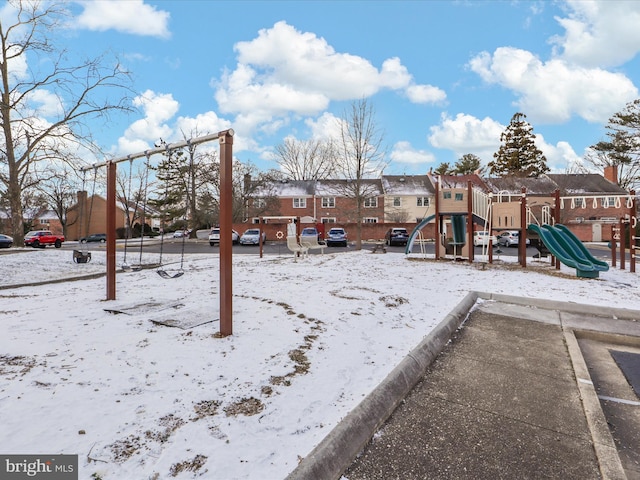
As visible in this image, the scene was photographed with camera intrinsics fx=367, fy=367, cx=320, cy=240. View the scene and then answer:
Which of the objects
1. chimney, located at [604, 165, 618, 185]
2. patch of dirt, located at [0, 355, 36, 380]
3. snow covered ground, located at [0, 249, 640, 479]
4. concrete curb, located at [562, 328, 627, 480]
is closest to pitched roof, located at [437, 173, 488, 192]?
chimney, located at [604, 165, 618, 185]

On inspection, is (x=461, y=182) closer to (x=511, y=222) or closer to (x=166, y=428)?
(x=511, y=222)

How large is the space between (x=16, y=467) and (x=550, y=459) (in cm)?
335

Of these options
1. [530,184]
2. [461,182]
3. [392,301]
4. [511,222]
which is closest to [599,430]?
[392,301]

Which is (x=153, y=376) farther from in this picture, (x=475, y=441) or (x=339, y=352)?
(x=475, y=441)

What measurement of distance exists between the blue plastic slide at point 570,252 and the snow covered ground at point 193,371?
3196 mm

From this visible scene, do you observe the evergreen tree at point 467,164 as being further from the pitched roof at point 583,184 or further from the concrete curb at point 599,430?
the concrete curb at point 599,430

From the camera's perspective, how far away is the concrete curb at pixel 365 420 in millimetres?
2186

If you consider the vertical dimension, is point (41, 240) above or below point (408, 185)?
below

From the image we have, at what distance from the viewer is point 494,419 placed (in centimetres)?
302

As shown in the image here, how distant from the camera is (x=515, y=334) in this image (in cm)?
542

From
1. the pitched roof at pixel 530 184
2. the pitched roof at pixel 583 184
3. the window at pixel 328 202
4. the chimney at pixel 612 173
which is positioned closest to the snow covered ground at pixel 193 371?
the window at pixel 328 202

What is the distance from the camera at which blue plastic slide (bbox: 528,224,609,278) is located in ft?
33.8

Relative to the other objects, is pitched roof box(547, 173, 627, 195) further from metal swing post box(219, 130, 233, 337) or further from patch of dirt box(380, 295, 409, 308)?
metal swing post box(219, 130, 233, 337)

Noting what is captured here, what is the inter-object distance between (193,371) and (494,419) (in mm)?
2615
